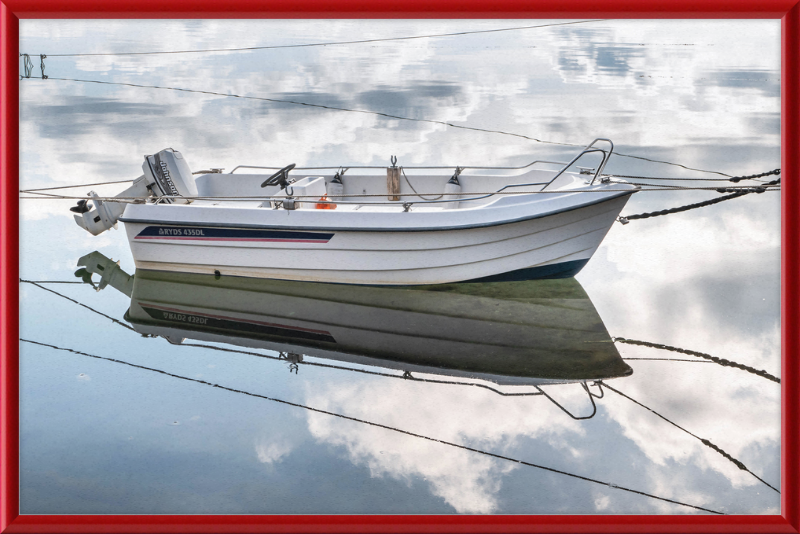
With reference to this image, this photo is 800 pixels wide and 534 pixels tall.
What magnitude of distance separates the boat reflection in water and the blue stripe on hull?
0.28 feet

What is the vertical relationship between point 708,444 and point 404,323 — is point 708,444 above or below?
above

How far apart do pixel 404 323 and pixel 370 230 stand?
1143 mm

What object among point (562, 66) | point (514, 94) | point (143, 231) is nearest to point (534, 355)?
point (143, 231)

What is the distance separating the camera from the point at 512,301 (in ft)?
23.4

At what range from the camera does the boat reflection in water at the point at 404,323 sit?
18.9ft

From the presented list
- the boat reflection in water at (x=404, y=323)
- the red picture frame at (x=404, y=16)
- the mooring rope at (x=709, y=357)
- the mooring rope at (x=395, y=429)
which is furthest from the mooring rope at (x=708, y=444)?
the red picture frame at (x=404, y=16)

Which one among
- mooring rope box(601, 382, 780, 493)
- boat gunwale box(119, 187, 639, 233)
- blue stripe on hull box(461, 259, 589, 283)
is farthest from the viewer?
blue stripe on hull box(461, 259, 589, 283)

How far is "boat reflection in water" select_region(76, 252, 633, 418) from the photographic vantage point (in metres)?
5.75

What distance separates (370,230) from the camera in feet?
23.9

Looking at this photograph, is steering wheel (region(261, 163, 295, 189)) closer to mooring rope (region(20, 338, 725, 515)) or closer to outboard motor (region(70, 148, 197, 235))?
outboard motor (region(70, 148, 197, 235))

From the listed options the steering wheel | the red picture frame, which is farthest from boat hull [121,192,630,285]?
the red picture frame

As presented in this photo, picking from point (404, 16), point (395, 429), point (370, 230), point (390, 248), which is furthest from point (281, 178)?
point (404, 16)

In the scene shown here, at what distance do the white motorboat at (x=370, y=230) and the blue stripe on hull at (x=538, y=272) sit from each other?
13 millimetres

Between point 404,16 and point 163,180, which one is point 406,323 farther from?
point 404,16
